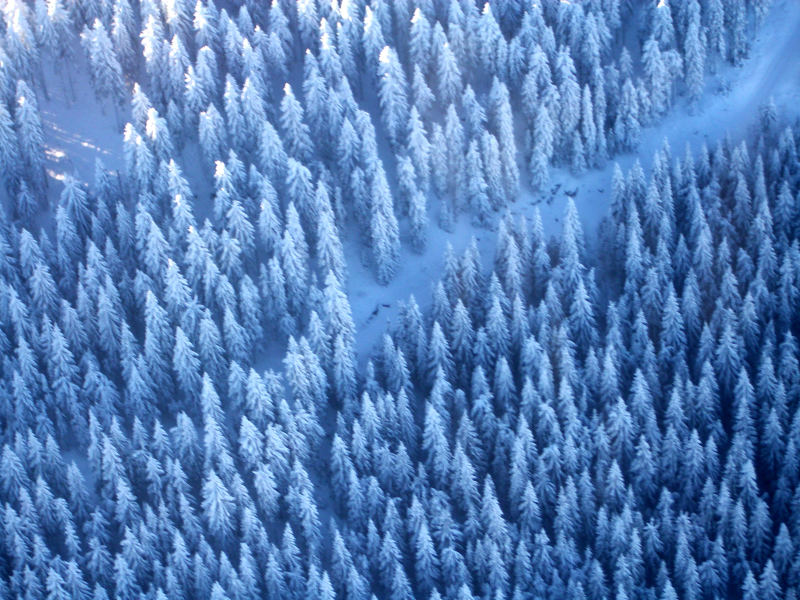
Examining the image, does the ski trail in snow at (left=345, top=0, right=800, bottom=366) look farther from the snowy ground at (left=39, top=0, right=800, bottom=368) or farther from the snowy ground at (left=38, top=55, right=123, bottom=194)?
the snowy ground at (left=38, top=55, right=123, bottom=194)

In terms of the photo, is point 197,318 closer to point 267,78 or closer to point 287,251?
point 287,251

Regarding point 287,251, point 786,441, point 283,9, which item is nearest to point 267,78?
point 283,9

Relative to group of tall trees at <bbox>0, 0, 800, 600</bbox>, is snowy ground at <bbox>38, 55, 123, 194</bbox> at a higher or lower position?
higher

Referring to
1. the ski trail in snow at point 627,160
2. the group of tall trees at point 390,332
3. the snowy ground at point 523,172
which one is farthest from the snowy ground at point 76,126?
the ski trail in snow at point 627,160

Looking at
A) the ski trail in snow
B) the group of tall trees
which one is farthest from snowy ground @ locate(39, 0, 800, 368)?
the group of tall trees

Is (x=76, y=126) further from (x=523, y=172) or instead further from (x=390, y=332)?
(x=523, y=172)

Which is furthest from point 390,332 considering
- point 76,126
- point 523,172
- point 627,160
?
point 76,126

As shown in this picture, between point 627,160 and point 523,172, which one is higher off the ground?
point 627,160
